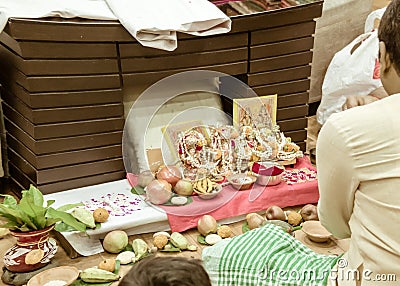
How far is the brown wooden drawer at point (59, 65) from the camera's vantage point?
2.20 metres

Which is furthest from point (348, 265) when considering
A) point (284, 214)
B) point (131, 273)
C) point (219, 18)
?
point (219, 18)

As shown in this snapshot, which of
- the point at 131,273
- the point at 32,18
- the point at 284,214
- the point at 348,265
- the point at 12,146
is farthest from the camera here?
the point at 12,146

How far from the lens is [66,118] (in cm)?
229

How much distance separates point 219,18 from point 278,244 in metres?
0.92

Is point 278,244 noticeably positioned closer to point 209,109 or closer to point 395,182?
point 395,182

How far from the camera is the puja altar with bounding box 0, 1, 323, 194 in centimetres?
222

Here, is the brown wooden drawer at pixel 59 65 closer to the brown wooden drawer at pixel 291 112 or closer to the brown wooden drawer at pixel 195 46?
the brown wooden drawer at pixel 195 46

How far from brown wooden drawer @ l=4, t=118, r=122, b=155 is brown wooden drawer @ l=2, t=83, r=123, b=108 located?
121 mm

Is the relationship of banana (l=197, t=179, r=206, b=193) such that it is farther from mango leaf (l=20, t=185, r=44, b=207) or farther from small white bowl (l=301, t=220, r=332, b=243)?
mango leaf (l=20, t=185, r=44, b=207)

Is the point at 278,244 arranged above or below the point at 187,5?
below

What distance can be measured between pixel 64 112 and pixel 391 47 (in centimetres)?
131

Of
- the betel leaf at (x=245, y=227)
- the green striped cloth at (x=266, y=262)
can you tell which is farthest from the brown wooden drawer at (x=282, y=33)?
the green striped cloth at (x=266, y=262)

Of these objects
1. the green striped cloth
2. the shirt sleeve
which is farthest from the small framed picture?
the shirt sleeve

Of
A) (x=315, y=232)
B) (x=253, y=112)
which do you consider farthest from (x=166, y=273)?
(x=253, y=112)
